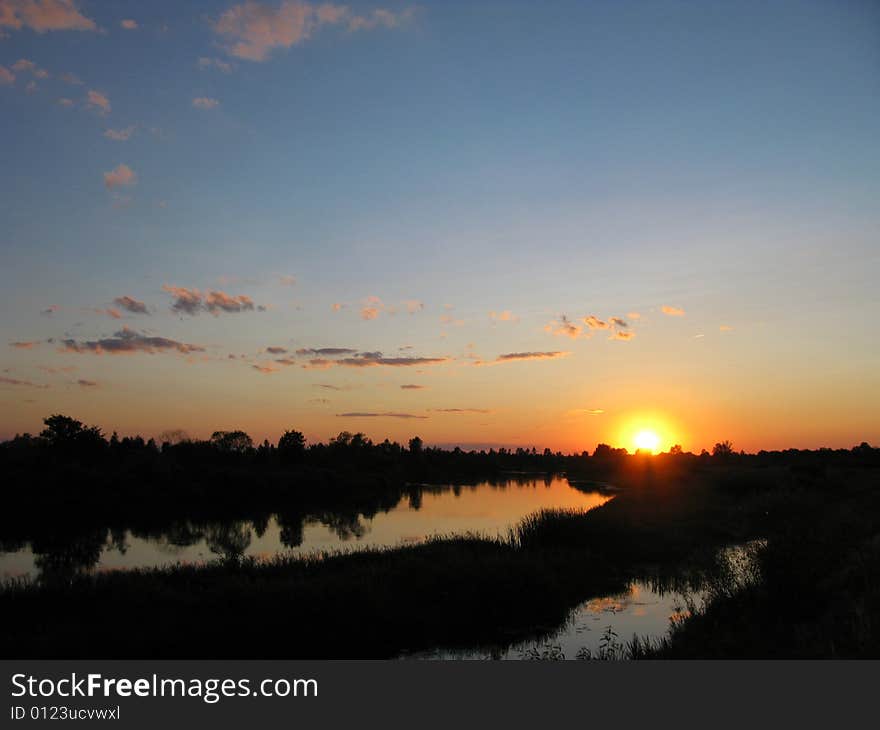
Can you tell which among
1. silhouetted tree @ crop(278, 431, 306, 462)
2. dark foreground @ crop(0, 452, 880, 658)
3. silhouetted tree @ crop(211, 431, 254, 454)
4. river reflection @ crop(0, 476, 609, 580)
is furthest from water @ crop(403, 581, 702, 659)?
silhouetted tree @ crop(211, 431, 254, 454)

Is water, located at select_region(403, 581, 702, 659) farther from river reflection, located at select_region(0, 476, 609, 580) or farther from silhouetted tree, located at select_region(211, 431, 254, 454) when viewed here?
silhouetted tree, located at select_region(211, 431, 254, 454)

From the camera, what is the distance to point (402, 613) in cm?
1592

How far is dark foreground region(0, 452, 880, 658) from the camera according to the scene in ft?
40.5

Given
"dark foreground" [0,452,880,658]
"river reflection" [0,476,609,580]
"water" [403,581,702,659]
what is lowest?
"river reflection" [0,476,609,580]

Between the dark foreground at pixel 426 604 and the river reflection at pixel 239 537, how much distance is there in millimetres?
7836

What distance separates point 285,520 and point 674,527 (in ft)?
87.5

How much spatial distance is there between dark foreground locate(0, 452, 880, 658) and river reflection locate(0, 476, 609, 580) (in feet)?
25.7

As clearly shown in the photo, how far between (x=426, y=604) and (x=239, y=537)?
73.2 ft

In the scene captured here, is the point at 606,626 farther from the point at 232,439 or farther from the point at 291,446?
the point at 232,439

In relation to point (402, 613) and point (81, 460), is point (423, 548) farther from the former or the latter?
point (81, 460)

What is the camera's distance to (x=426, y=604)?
16.8m

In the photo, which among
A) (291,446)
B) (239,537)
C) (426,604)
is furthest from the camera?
(291,446)

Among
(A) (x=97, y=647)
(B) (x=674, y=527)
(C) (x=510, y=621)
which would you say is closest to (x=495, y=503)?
(B) (x=674, y=527)

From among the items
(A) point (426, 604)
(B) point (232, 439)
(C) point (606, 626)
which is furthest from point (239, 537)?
(B) point (232, 439)
